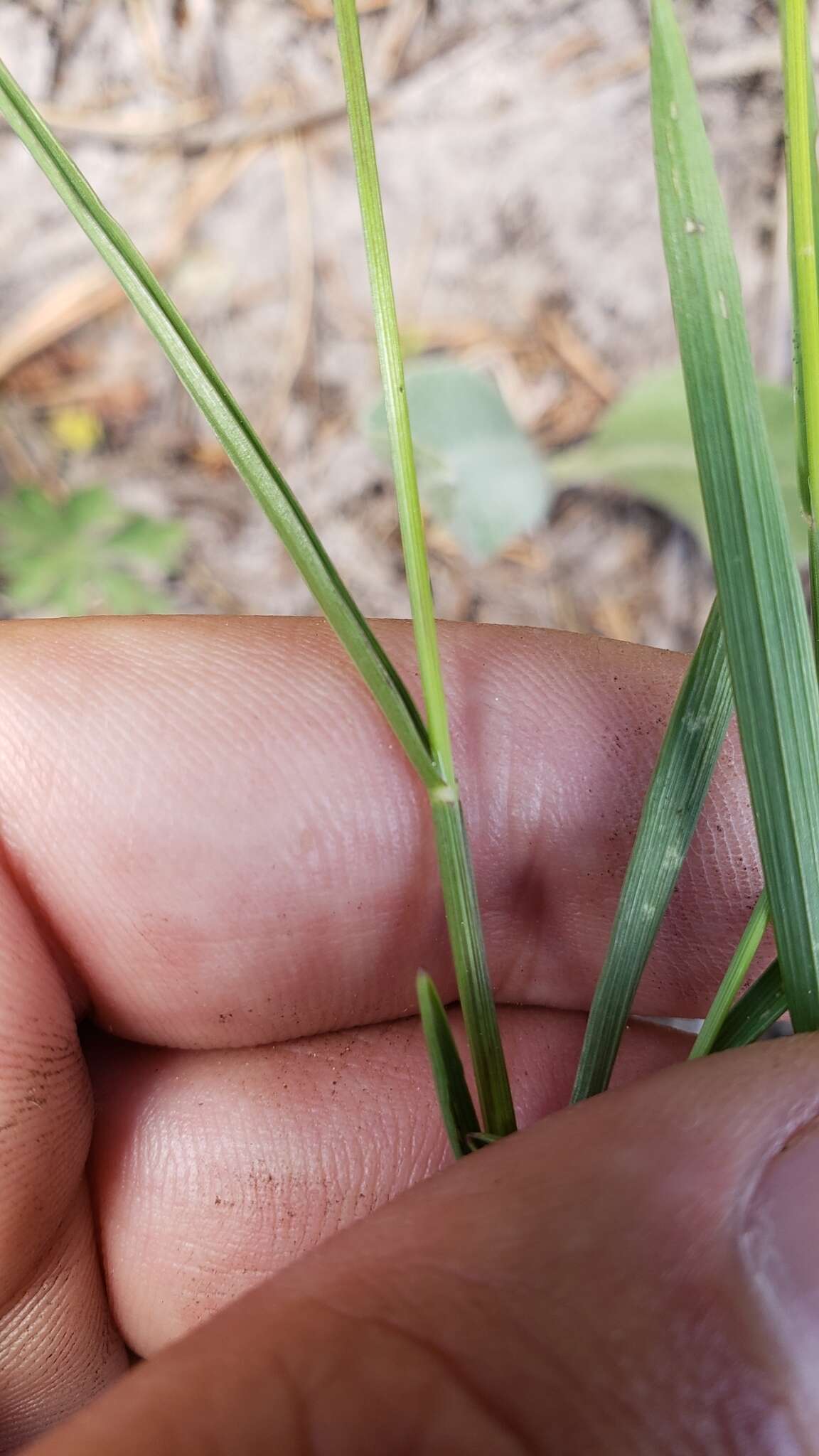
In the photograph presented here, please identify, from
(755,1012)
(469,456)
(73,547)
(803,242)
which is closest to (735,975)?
(755,1012)

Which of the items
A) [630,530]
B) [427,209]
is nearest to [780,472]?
[630,530]

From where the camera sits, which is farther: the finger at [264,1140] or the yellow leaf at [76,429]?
the yellow leaf at [76,429]

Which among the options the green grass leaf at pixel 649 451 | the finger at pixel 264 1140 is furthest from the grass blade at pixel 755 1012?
the green grass leaf at pixel 649 451

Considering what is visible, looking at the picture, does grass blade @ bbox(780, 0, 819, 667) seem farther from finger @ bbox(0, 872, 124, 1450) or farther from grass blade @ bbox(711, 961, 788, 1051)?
finger @ bbox(0, 872, 124, 1450)

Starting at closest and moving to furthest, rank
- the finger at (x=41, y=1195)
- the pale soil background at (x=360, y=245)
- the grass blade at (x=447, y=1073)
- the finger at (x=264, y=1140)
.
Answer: the grass blade at (x=447, y=1073) < the finger at (x=41, y=1195) < the finger at (x=264, y=1140) < the pale soil background at (x=360, y=245)

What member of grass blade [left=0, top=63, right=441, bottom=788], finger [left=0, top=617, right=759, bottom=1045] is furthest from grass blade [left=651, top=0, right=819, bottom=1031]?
finger [left=0, top=617, right=759, bottom=1045]

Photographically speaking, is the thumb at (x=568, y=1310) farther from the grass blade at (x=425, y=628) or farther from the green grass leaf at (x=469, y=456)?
the green grass leaf at (x=469, y=456)
